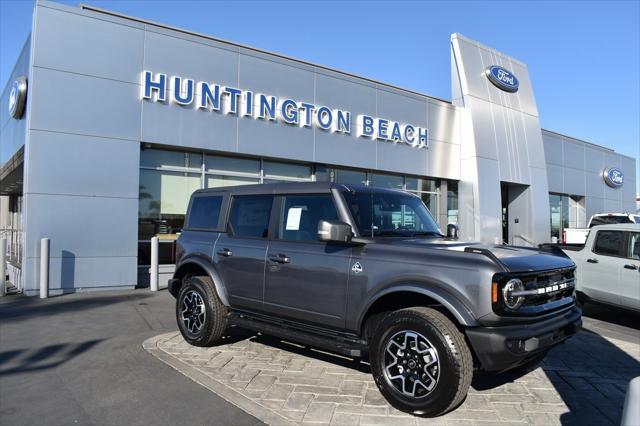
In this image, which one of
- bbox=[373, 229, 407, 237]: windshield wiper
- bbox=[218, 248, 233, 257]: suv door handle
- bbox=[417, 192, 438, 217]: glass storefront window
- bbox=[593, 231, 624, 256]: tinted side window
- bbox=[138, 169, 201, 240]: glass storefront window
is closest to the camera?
bbox=[373, 229, 407, 237]: windshield wiper

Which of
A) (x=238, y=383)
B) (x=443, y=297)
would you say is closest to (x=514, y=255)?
(x=443, y=297)

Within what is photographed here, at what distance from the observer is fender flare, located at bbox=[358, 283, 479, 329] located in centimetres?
359

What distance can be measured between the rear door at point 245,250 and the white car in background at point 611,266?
240 inches

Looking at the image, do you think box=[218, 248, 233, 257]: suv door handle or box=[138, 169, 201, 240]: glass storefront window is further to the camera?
box=[138, 169, 201, 240]: glass storefront window

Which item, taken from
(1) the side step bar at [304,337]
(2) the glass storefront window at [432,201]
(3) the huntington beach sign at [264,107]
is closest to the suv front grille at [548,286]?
(1) the side step bar at [304,337]

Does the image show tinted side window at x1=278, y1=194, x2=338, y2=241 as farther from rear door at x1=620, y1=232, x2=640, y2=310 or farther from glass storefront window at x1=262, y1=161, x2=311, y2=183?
glass storefront window at x1=262, y1=161, x2=311, y2=183

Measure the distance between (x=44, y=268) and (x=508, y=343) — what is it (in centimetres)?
925

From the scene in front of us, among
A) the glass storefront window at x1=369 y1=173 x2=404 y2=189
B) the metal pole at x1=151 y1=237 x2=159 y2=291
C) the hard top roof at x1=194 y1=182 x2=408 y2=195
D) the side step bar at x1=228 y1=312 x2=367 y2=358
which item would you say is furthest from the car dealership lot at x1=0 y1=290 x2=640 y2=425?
the glass storefront window at x1=369 y1=173 x2=404 y2=189

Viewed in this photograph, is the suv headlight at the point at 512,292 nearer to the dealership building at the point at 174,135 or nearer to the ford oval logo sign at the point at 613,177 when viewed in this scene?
the dealership building at the point at 174,135

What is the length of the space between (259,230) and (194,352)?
1.72m

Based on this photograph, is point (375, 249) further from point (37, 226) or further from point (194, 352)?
point (37, 226)

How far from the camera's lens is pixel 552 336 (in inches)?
149

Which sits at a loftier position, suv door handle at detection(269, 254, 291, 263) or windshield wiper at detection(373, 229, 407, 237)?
windshield wiper at detection(373, 229, 407, 237)

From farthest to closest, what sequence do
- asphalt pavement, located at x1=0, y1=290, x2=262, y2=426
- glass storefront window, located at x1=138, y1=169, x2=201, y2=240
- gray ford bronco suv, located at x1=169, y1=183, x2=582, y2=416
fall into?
glass storefront window, located at x1=138, y1=169, x2=201, y2=240 < asphalt pavement, located at x1=0, y1=290, x2=262, y2=426 < gray ford bronco suv, located at x1=169, y1=183, x2=582, y2=416
